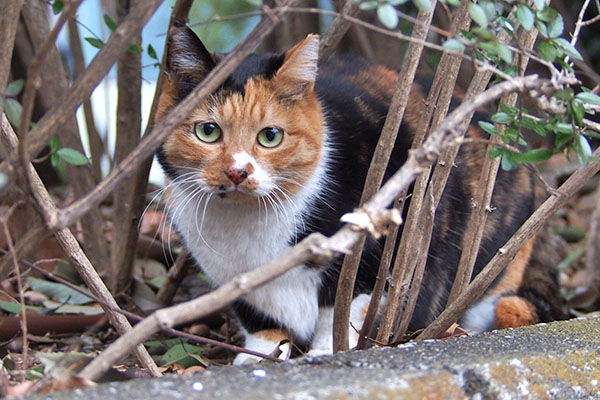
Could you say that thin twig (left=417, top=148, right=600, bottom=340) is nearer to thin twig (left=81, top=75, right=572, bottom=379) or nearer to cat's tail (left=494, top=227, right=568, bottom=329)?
thin twig (left=81, top=75, right=572, bottom=379)

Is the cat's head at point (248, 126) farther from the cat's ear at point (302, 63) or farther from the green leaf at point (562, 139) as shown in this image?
the green leaf at point (562, 139)

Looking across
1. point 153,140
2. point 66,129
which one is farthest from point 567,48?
point 66,129

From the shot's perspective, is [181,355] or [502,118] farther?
[181,355]

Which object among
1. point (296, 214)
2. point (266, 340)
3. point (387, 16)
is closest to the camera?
point (387, 16)

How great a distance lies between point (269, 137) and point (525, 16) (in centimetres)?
101

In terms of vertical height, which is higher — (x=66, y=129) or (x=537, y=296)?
(x=66, y=129)

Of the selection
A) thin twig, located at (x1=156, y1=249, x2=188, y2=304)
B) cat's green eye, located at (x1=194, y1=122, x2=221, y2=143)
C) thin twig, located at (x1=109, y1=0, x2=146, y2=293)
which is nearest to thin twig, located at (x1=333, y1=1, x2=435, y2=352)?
cat's green eye, located at (x1=194, y1=122, x2=221, y2=143)

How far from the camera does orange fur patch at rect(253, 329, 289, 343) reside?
2.59 meters

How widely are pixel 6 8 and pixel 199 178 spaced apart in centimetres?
75

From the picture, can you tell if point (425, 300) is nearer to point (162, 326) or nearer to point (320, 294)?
point (320, 294)

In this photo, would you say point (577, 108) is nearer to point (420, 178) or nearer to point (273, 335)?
point (420, 178)

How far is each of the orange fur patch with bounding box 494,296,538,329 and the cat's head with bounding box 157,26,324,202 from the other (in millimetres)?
913

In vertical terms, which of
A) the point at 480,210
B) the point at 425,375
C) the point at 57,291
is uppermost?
the point at 480,210

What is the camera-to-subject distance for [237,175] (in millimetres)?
2145
